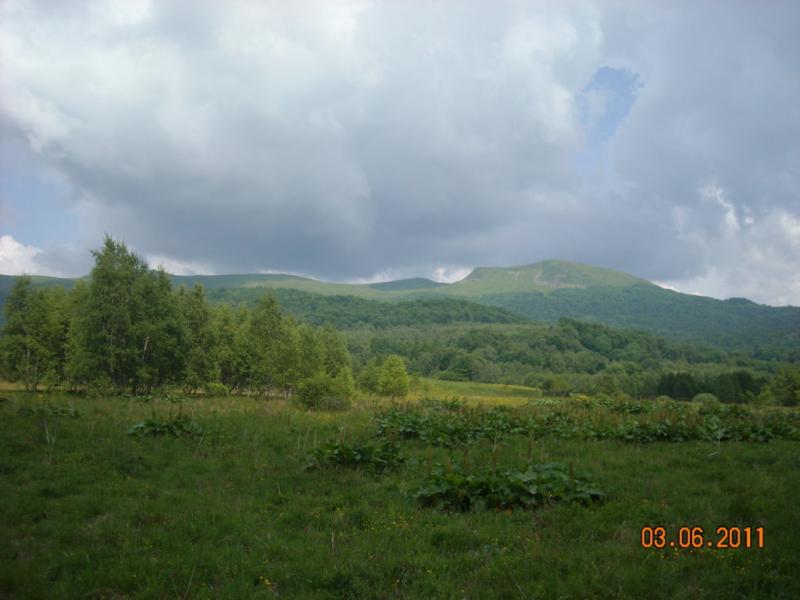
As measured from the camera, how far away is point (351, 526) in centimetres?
895

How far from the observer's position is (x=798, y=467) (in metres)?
12.5

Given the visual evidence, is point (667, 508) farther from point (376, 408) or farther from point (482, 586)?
point (376, 408)

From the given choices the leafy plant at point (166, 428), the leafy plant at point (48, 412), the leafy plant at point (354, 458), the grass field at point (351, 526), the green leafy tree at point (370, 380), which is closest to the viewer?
the grass field at point (351, 526)

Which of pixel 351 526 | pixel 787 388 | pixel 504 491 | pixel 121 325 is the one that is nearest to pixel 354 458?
pixel 351 526

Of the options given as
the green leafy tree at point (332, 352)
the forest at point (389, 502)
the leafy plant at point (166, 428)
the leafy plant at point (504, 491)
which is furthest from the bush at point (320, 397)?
the green leafy tree at point (332, 352)

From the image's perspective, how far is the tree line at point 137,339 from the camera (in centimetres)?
4006

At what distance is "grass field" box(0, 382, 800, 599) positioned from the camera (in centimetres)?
657

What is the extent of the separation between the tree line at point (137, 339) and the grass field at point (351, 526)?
25.5 metres

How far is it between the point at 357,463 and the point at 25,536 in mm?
6903

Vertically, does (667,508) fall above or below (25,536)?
above

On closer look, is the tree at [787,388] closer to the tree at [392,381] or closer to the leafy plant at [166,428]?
the tree at [392,381]

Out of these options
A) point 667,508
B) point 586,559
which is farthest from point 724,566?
point 667,508

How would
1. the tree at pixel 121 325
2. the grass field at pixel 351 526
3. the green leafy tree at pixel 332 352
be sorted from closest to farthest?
the grass field at pixel 351 526 < the tree at pixel 121 325 < the green leafy tree at pixel 332 352

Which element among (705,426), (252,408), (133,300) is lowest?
(252,408)
